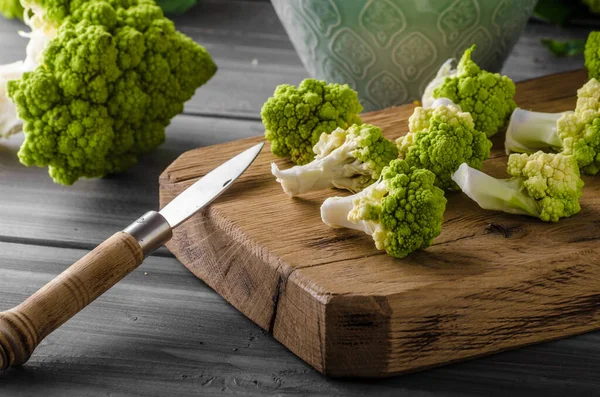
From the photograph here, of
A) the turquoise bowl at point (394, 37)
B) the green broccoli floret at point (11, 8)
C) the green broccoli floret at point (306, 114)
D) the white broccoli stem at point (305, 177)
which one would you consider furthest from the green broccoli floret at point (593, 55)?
the green broccoli floret at point (11, 8)

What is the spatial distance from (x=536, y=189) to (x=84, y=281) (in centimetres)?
62

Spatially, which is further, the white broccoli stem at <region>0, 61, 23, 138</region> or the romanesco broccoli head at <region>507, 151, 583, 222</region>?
the white broccoli stem at <region>0, 61, 23, 138</region>

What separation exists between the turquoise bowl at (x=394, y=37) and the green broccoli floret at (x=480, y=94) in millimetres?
170

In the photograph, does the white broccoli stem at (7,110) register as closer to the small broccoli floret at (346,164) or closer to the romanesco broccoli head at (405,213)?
the small broccoli floret at (346,164)

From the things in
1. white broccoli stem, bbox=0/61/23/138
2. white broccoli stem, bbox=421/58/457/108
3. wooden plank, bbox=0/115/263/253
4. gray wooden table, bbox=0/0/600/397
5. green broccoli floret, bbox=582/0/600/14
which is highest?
white broccoli stem, bbox=421/58/457/108

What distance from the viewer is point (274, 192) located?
4.52 feet

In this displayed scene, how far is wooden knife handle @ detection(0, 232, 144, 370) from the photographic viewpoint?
1.10 m

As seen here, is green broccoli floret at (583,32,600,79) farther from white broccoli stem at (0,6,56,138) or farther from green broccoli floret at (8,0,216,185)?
white broccoli stem at (0,6,56,138)

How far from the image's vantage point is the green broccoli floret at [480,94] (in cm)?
148

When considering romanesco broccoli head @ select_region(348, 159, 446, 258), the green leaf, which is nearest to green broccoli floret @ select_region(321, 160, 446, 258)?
romanesco broccoli head @ select_region(348, 159, 446, 258)

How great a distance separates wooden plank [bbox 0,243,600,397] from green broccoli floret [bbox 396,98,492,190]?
277mm

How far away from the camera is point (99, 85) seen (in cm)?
149

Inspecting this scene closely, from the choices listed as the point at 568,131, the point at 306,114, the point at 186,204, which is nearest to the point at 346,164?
the point at 306,114

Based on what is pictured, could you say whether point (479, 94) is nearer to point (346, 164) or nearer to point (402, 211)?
point (346, 164)
